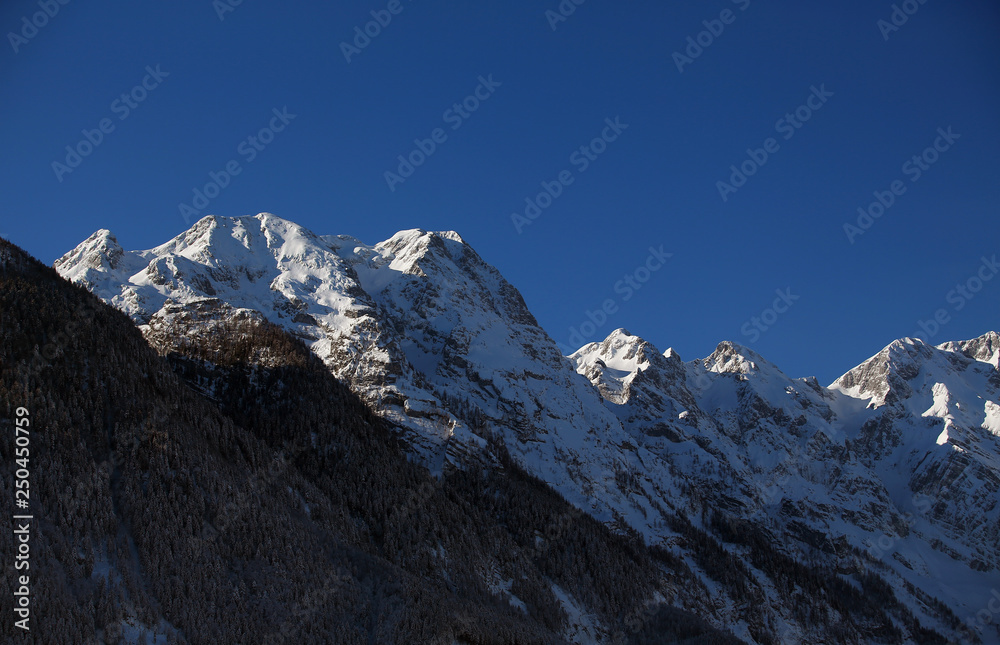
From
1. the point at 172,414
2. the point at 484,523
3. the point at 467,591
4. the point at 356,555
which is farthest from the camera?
the point at 484,523

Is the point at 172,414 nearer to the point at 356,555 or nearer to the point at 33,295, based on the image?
the point at 33,295

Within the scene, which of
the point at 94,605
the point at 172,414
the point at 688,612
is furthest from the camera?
the point at 688,612

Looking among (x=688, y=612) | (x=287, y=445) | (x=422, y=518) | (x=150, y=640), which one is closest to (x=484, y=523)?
(x=422, y=518)

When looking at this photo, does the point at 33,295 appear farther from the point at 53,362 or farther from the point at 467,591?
the point at 467,591

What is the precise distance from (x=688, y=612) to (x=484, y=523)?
58.3 m

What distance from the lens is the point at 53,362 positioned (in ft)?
324

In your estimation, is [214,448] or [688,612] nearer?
[214,448]

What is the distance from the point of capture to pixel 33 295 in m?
103

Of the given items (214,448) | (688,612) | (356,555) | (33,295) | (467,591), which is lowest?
(688,612)

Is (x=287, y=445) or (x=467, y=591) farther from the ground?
(x=287, y=445)

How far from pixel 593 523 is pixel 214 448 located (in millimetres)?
104241

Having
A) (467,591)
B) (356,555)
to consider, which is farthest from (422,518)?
(356,555)

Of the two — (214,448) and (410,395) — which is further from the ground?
(410,395)

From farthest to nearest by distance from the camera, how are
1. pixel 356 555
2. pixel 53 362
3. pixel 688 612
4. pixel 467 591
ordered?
pixel 688 612 → pixel 467 591 → pixel 356 555 → pixel 53 362
